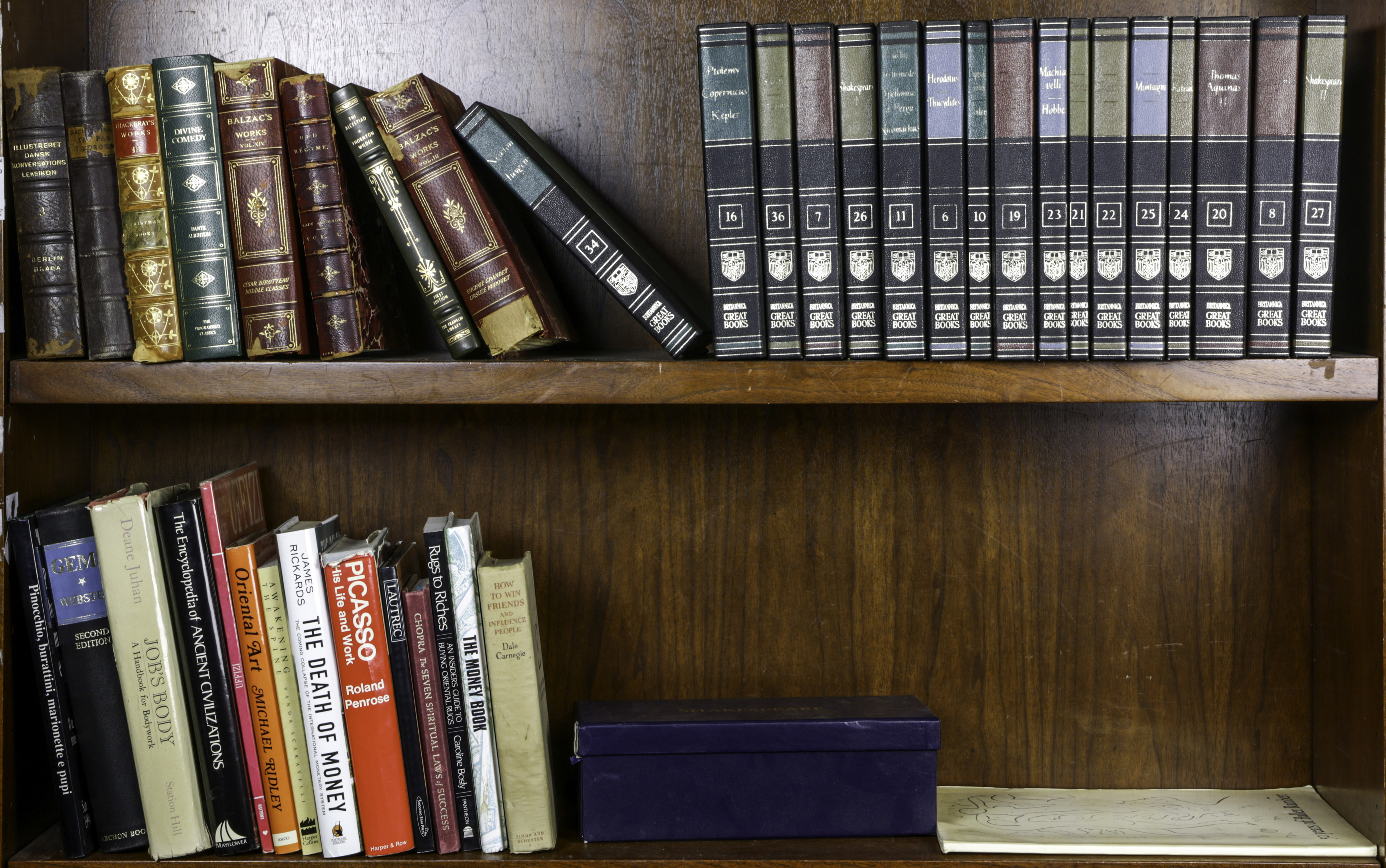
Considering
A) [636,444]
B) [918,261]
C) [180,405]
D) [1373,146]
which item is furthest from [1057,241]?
[180,405]

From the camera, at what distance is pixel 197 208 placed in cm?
81

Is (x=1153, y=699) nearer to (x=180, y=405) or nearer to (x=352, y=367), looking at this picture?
(x=352, y=367)

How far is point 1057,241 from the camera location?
0.78 metres

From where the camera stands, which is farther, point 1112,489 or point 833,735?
point 1112,489

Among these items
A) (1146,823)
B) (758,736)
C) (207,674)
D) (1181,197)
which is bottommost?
(1146,823)

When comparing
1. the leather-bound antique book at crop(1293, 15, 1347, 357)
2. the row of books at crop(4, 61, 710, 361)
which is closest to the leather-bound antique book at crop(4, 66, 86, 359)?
the row of books at crop(4, 61, 710, 361)

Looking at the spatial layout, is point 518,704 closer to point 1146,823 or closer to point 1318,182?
point 1146,823

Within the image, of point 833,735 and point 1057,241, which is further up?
point 1057,241

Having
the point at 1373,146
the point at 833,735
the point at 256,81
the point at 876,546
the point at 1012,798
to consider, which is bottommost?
the point at 1012,798

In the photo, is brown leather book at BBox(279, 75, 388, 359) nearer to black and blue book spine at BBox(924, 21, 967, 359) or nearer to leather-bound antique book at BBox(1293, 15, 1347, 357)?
black and blue book spine at BBox(924, 21, 967, 359)

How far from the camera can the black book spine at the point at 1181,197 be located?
76cm

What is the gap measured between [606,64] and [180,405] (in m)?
0.58

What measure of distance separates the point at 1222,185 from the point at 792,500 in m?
0.49

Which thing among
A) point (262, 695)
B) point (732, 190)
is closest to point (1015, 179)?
point (732, 190)
